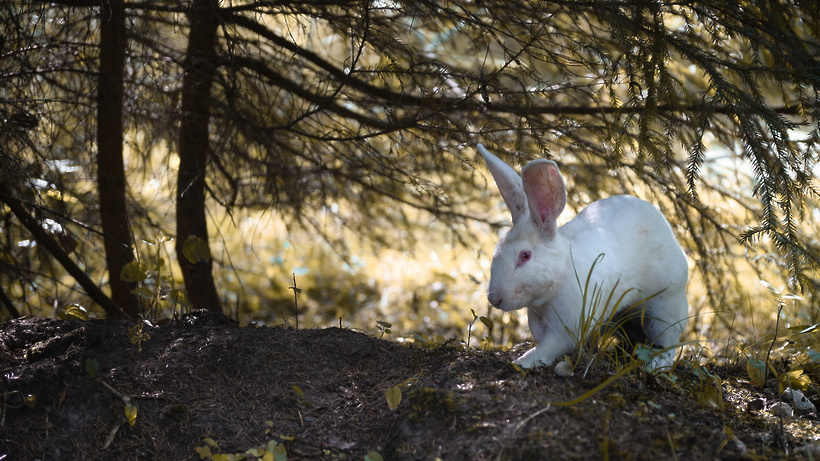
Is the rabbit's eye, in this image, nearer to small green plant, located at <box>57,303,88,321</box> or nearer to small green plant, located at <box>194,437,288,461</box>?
small green plant, located at <box>194,437,288,461</box>

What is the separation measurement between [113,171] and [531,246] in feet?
8.46

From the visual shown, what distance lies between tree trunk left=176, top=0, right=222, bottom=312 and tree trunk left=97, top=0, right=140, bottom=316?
0.33 m

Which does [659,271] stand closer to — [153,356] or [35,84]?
[153,356]

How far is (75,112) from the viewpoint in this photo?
11.4 feet

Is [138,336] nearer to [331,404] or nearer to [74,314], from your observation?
[74,314]

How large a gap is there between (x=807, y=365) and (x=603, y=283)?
127 centimetres

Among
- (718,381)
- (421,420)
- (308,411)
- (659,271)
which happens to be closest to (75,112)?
(308,411)

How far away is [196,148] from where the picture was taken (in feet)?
12.5

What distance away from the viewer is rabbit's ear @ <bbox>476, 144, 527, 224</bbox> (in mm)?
2615

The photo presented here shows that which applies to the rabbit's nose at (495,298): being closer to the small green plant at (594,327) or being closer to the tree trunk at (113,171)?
the small green plant at (594,327)

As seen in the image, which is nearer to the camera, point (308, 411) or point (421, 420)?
point (421, 420)

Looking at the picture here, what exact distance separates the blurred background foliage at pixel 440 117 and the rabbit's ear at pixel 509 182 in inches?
12.4

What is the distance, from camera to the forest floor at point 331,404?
2.01m

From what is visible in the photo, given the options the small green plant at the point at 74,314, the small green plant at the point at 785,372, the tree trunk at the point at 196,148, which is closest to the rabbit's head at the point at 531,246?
the small green plant at the point at 785,372
